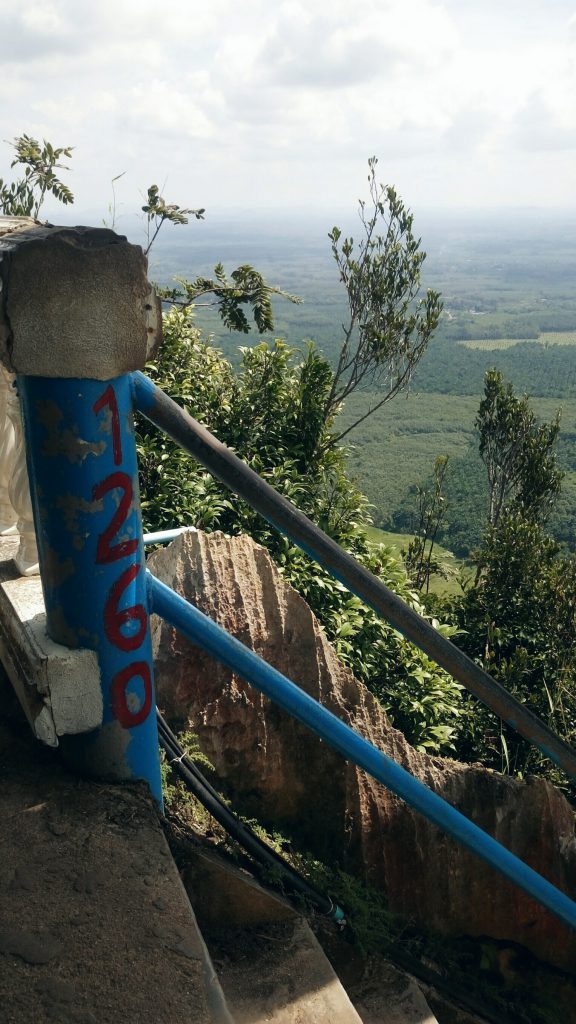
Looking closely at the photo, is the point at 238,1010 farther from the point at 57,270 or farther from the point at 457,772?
the point at 457,772

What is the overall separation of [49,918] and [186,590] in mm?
1872

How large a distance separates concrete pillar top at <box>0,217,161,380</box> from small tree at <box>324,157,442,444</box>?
874cm

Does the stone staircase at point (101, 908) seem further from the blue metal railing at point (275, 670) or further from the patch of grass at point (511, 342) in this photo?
the patch of grass at point (511, 342)

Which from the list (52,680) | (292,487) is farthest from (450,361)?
(52,680)

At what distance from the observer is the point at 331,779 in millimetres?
3439

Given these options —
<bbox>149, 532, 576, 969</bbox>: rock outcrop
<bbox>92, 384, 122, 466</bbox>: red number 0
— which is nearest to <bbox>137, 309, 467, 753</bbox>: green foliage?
<bbox>149, 532, 576, 969</bbox>: rock outcrop

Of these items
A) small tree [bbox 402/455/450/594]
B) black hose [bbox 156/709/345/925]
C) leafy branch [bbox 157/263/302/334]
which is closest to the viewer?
black hose [bbox 156/709/345/925]

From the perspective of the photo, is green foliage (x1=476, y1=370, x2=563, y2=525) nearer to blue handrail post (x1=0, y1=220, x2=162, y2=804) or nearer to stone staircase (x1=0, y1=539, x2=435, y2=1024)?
stone staircase (x1=0, y1=539, x2=435, y2=1024)

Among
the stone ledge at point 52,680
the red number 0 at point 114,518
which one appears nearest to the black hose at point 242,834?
the stone ledge at point 52,680

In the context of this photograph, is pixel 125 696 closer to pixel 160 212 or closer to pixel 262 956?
pixel 262 956

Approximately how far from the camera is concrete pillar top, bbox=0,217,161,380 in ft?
5.08

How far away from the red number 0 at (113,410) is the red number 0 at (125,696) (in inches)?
19.6

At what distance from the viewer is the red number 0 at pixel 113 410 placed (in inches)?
66.3

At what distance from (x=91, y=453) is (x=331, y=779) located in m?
2.21
